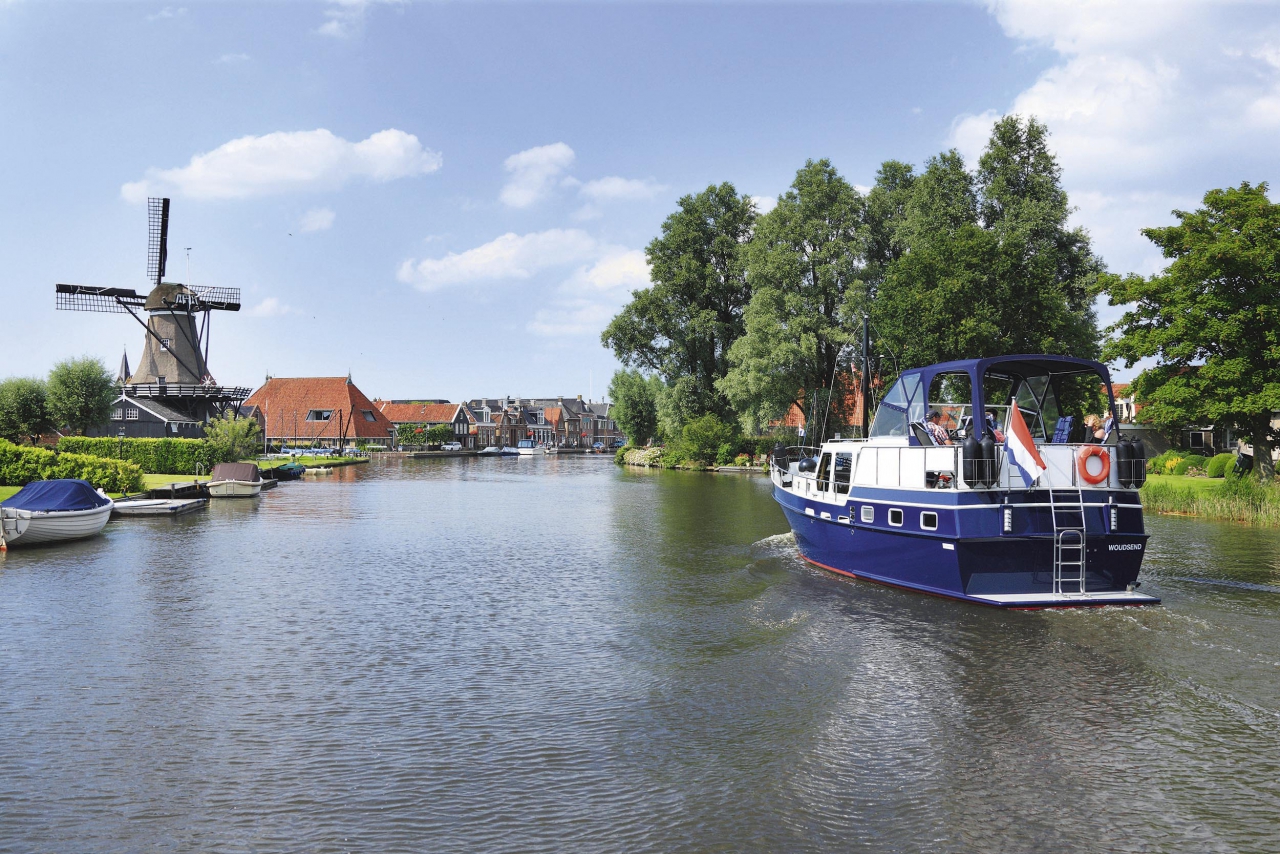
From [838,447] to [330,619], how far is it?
1163cm

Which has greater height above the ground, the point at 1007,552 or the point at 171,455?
the point at 171,455

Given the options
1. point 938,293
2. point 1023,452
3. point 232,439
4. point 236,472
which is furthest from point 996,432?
point 232,439

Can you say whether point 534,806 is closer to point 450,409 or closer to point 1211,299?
point 1211,299

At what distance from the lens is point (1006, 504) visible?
1531 centimetres

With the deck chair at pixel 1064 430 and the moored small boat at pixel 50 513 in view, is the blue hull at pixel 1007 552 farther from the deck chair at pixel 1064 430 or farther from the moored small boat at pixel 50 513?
the moored small boat at pixel 50 513

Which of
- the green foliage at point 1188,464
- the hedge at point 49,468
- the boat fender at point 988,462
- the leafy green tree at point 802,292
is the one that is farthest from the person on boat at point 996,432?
A: the leafy green tree at point 802,292

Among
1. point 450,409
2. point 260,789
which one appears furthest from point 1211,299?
point 450,409

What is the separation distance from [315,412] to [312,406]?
1.00 meters

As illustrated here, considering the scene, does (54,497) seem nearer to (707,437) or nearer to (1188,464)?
(707,437)

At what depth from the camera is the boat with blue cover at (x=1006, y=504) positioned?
15.4 m

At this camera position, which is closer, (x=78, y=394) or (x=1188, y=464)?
(x=1188, y=464)

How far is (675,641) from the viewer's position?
13750mm

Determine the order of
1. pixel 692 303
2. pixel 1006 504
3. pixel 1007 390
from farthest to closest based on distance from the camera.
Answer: pixel 692 303 → pixel 1007 390 → pixel 1006 504

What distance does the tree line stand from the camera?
31.4 m
